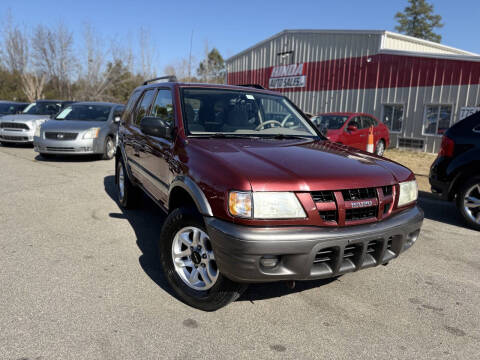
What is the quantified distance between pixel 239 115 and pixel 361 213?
167 cm

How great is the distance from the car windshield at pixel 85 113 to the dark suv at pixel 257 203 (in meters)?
7.95

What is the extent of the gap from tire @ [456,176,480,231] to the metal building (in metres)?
10.7

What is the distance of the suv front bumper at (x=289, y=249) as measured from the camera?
2.25m

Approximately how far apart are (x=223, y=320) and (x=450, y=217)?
448cm

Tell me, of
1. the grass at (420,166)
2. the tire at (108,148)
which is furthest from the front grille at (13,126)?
the grass at (420,166)

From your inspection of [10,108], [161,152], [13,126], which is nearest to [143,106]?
[161,152]

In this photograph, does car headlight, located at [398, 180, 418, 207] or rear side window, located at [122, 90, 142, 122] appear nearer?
car headlight, located at [398, 180, 418, 207]

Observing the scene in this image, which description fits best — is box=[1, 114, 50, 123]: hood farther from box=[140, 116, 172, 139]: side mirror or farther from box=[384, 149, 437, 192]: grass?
box=[384, 149, 437, 192]: grass

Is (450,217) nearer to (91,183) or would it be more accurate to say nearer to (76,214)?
(76,214)

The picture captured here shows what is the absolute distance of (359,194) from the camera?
2529mm

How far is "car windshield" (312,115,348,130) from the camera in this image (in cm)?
1177

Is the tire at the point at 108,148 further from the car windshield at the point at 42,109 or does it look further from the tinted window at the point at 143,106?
the tinted window at the point at 143,106

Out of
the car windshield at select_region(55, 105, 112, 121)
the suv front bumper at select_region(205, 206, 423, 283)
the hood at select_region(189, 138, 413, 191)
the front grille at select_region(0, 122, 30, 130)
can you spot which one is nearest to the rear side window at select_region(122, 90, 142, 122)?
the hood at select_region(189, 138, 413, 191)

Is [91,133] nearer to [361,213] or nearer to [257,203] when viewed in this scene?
[257,203]
